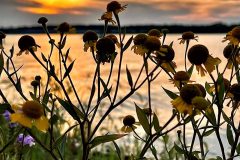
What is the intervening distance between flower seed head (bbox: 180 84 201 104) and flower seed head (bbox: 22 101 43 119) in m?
0.35

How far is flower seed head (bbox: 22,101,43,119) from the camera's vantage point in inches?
44.6

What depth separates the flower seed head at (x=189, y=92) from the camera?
129 centimetres

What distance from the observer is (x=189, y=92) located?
1308mm

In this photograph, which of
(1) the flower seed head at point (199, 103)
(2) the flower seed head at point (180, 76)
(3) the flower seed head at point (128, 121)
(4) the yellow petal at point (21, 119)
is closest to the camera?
(4) the yellow petal at point (21, 119)

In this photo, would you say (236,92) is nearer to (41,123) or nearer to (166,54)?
(166,54)

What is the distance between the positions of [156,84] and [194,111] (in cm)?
868

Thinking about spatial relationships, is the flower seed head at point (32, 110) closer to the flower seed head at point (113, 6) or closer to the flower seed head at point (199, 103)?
the flower seed head at point (199, 103)

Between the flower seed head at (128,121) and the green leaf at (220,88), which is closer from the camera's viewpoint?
the green leaf at (220,88)

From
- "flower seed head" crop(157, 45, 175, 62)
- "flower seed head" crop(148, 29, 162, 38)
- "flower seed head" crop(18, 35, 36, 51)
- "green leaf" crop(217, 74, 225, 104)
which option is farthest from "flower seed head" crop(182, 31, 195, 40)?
"flower seed head" crop(18, 35, 36, 51)

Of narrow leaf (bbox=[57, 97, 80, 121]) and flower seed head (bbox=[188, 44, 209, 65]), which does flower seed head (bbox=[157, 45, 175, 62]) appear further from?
narrow leaf (bbox=[57, 97, 80, 121])

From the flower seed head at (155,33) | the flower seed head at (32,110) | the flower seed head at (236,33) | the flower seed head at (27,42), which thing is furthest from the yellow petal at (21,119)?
the flower seed head at (236,33)

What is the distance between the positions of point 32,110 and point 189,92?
15.4 inches

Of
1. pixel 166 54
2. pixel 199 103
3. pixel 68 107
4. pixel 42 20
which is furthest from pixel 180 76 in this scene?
pixel 42 20

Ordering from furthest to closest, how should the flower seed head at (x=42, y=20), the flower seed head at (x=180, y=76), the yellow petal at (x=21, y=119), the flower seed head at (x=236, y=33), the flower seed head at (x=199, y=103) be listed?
the flower seed head at (x=42, y=20) < the flower seed head at (x=236, y=33) < the flower seed head at (x=180, y=76) < the flower seed head at (x=199, y=103) < the yellow petal at (x=21, y=119)
